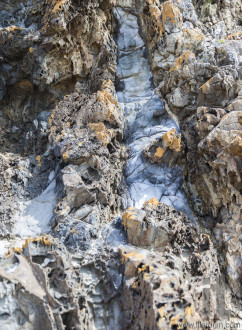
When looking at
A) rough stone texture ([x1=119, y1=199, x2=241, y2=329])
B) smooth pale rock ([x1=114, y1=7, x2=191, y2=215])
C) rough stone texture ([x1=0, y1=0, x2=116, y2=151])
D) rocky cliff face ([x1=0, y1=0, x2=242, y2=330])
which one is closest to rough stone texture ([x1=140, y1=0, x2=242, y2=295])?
rocky cliff face ([x1=0, y1=0, x2=242, y2=330])

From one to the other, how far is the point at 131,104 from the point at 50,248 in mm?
7746

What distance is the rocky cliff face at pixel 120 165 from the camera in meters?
7.57

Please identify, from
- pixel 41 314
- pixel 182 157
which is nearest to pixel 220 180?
pixel 182 157

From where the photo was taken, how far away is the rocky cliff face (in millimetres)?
7566

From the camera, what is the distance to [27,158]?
12906 millimetres

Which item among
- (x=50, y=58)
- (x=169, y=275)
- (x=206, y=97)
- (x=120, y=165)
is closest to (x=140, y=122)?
(x=120, y=165)

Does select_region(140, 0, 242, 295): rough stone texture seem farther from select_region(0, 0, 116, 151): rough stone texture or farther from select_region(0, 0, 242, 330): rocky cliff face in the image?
select_region(0, 0, 116, 151): rough stone texture

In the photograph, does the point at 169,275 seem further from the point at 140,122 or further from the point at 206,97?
the point at 140,122

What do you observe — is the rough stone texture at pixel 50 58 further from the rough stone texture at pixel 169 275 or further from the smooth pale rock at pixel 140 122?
the rough stone texture at pixel 169 275

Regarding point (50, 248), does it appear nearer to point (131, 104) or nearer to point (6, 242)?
point (6, 242)

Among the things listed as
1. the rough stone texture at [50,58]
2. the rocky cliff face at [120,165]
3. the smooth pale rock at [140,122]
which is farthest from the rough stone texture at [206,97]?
the rough stone texture at [50,58]

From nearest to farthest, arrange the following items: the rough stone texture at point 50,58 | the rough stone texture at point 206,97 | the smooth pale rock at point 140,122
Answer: the rough stone texture at point 206,97 < the smooth pale rock at point 140,122 < the rough stone texture at point 50,58

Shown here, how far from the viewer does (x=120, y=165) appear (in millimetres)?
11641

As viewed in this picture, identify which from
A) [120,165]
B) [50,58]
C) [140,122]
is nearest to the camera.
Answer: [120,165]
